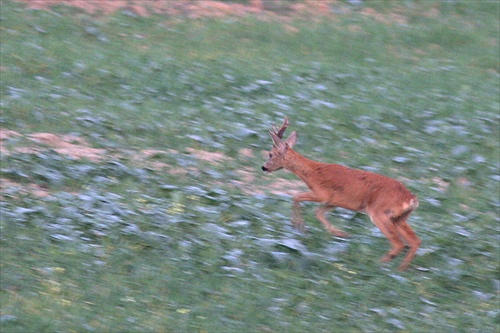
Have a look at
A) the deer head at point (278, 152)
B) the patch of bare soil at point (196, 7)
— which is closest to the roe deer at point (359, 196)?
the deer head at point (278, 152)

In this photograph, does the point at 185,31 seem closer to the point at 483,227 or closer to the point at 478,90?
the point at 478,90

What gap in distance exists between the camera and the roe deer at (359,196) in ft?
30.1

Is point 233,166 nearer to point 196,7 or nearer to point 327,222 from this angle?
point 327,222

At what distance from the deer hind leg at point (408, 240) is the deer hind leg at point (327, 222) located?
0.59 meters

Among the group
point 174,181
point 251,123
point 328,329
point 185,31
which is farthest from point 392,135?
point 328,329

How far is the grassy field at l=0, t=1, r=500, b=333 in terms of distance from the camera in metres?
7.41

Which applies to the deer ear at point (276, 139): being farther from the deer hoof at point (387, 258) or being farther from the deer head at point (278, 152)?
the deer hoof at point (387, 258)

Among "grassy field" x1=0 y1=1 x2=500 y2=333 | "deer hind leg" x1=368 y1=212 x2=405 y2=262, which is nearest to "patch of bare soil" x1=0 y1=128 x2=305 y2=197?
"grassy field" x1=0 y1=1 x2=500 y2=333

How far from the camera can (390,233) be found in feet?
30.0

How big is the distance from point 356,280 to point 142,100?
20.8ft

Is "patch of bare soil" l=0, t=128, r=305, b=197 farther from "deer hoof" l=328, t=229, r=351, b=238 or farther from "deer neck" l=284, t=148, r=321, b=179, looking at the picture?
"deer hoof" l=328, t=229, r=351, b=238

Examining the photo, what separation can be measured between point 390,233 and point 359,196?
547mm

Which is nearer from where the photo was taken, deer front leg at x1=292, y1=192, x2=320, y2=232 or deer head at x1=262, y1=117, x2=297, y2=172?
deer front leg at x1=292, y1=192, x2=320, y2=232

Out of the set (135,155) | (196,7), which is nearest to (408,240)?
(135,155)
